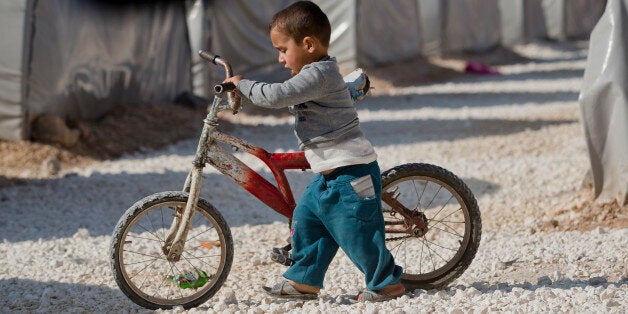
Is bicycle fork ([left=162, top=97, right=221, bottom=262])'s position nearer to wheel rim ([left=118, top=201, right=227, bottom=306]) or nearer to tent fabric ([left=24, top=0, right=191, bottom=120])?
wheel rim ([left=118, top=201, right=227, bottom=306])

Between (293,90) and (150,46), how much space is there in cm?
805

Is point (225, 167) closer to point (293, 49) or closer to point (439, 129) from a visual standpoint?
point (293, 49)

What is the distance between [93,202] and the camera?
7520 millimetres

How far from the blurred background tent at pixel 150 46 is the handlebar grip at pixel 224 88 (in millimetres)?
3167

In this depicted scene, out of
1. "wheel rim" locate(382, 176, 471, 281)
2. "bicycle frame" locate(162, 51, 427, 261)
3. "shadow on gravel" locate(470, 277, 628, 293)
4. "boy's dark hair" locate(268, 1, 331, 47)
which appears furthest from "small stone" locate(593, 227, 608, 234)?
"boy's dark hair" locate(268, 1, 331, 47)

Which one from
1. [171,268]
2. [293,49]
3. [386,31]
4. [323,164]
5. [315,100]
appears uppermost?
[293,49]

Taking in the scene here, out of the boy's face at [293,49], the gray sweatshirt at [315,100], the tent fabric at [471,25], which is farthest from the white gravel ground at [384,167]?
the tent fabric at [471,25]

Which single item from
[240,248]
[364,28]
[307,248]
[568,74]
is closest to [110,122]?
[240,248]

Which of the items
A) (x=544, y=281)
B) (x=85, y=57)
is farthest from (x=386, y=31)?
(x=544, y=281)

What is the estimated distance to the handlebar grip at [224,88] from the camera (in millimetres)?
4043

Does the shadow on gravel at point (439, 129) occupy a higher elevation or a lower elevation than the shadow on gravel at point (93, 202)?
higher

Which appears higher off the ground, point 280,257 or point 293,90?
point 293,90

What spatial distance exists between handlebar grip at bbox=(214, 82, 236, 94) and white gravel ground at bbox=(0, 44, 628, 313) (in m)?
0.96

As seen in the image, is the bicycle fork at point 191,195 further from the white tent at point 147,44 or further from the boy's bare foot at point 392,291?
the white tent at point 147,44
